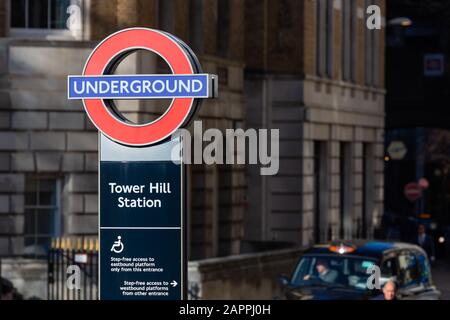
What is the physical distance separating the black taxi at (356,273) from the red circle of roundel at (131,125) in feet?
22.4

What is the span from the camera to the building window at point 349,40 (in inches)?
1716

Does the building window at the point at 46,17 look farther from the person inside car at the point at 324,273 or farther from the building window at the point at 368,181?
the building window at the point at 368,181

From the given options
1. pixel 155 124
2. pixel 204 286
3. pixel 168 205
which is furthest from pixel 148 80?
pixel 204 286

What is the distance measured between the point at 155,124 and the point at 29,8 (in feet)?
55.4

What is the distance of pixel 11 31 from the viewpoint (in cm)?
2823

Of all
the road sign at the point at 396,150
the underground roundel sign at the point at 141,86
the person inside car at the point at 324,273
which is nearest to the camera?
the underground roundel sign at the point at 141,86

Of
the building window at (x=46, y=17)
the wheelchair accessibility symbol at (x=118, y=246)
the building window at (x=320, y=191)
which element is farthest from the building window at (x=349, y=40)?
the wheelchair accessibility symbol at (x=118, y=246)

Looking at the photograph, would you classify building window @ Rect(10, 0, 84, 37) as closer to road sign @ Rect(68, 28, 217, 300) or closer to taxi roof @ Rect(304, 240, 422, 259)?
taxi roof @ Rect(304, 240, 422, 259)

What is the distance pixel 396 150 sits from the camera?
63312mm

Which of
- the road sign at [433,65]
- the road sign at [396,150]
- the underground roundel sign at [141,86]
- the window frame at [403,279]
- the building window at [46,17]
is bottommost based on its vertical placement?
the window frame at [403,279]

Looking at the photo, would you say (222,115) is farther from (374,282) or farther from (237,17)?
(374,282)

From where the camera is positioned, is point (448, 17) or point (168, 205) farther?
point (448, 17)

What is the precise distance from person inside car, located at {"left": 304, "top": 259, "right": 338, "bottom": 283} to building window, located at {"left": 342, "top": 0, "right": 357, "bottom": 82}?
81.5ft


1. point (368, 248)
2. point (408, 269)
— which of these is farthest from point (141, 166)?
point (408, 269)
